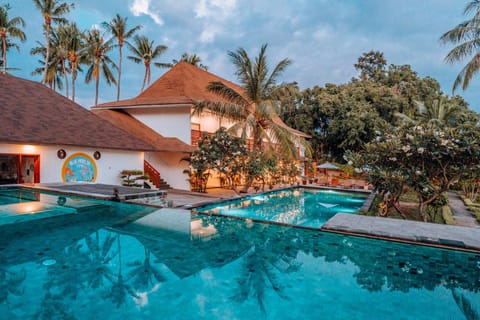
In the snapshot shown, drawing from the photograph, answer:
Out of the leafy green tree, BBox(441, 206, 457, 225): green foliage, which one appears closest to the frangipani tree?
BBox(441, 206, 457, 225): green foliage

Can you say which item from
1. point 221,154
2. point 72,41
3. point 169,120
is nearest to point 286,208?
point 221,154

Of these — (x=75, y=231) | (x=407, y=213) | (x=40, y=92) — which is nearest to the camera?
(x=75, y=231)

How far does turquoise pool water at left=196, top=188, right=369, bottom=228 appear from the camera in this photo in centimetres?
1010

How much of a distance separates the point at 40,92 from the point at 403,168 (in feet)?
53.9

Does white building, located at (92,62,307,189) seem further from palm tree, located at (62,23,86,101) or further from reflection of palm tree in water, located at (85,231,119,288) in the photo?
palm tree, located at (62,23,86,101)

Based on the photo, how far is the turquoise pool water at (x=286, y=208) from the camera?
1010cm

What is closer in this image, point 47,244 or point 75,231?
point 47,244

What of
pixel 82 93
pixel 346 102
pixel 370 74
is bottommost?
pixel 346 102

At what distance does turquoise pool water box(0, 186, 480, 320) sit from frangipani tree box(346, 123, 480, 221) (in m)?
2.97

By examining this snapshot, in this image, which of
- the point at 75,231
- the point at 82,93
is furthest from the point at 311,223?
the point at 82,93

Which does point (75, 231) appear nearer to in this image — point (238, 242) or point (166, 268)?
point (166, 268)

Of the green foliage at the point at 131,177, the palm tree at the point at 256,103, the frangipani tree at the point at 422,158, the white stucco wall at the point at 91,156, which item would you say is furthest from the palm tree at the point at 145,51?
the frangipani tree at the point at 422,158

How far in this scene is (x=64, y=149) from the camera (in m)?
12.7

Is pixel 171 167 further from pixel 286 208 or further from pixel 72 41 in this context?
pixel 72 41
